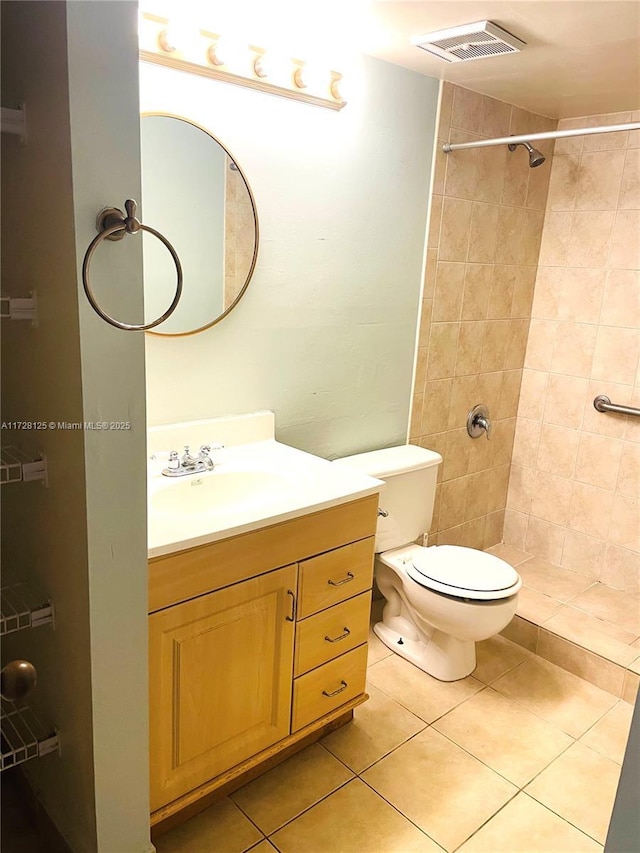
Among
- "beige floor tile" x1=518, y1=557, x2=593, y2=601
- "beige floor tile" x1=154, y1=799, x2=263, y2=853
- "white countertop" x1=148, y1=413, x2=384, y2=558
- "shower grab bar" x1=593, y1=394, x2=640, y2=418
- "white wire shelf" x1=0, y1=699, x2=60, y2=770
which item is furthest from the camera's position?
"beige floor tile" x1=518, y1=557, x2=593, y2=601

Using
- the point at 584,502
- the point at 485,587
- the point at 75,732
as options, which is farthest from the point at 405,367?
the point at 75,732

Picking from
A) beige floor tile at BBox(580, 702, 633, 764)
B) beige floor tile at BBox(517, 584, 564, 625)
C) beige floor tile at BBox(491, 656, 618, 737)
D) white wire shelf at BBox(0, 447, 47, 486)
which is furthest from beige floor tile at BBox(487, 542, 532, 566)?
white wire shelf at BBox(0, 447, 47, 486)

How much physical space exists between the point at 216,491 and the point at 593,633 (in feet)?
5.32

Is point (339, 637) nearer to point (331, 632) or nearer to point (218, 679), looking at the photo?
point (331, 632)

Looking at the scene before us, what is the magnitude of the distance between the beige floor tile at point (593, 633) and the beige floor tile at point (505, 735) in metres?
0.40

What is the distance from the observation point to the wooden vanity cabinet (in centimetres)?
148

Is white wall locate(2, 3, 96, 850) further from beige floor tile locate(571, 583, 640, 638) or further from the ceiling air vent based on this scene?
beige floor tile locate(571, 583, 640, 638)

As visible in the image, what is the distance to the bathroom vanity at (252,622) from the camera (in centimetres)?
147

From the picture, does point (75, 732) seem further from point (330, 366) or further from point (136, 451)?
point (330, 366)

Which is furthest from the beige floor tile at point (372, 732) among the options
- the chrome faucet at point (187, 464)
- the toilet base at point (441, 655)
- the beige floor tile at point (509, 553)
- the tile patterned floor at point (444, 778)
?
the beige floor tile at point (509, 553)

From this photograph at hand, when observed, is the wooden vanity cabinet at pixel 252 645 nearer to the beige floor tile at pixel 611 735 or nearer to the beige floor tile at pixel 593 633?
the beige floor tile at pixel 611 735

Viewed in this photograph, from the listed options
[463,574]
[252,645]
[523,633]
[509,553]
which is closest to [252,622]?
[252,645]

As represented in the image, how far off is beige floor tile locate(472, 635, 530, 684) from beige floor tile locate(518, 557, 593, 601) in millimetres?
350

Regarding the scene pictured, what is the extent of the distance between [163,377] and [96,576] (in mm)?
827
